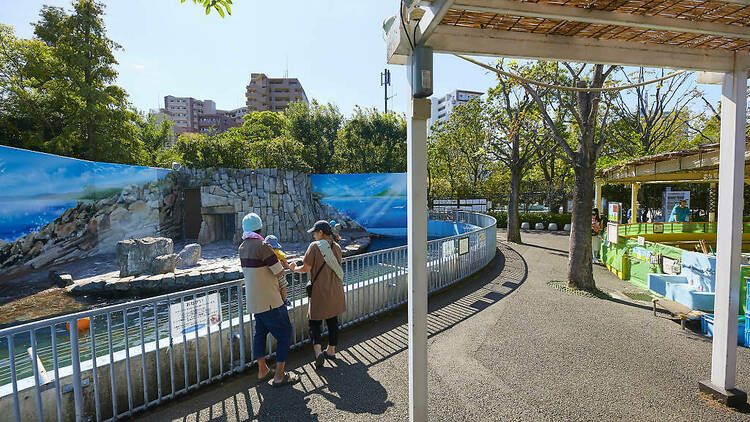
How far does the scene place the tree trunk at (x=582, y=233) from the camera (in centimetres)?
726

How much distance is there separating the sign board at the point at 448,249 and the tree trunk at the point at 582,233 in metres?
2.68

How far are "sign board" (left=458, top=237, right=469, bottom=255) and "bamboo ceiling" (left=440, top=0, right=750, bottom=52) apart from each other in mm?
5255

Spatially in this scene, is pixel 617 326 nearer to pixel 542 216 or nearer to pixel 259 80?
pixel 542 216

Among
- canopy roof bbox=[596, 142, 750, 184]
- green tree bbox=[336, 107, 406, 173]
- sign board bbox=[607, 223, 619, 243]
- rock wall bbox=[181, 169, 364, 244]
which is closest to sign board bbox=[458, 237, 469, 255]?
sign board bbox=[607, 223, 619, 243]

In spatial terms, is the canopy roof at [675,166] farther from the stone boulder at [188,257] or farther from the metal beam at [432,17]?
the stone boulder at [188,257]

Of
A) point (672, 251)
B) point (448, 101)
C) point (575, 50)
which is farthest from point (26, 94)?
point (448, 101)

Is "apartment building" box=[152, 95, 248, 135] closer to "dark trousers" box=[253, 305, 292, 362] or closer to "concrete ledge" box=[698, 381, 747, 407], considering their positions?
"dark trousers" box=[253, 305, 292, 362]

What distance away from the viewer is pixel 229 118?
83125mm

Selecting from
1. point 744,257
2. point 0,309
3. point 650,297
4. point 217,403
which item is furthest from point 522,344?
point 0,309

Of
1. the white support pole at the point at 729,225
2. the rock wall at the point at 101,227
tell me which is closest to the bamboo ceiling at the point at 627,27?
the white support pole at the point at 729,225

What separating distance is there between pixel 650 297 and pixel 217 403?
26.9 feet

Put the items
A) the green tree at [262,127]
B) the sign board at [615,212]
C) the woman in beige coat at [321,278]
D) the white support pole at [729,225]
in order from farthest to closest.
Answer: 1. the green tree at [262,127]
2. the sign board at [615,212]
3. the woman in beige coat at [321,278]
4. the white support pole at [729,225]

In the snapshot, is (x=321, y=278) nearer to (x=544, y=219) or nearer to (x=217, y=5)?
(x=217, y=5)

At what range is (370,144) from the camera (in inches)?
1136
